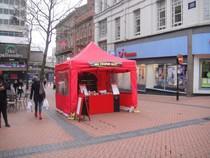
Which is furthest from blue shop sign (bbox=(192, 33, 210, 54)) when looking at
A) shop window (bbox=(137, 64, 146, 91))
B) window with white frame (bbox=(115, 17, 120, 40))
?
window with white frame (bbox=(115, 17, 120, 40))

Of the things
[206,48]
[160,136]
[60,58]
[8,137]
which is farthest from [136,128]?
[60,58]

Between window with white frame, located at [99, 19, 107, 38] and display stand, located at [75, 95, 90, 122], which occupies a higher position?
window with white frame, located at [99, 19, 107, 38]

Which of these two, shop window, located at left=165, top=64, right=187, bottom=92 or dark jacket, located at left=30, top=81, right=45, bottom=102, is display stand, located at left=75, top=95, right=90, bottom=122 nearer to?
dark jacket, located at left=30, top=81, right=45, bottom=102

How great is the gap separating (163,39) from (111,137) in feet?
61.9

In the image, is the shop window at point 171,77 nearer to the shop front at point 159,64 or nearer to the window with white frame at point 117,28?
the shop front at point 159,64

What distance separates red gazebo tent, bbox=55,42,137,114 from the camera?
13.4 meters

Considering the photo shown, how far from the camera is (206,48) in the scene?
23.0 metres

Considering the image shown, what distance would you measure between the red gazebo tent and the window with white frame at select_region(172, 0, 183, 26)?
37.5 feet

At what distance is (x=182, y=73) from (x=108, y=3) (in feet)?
52.3

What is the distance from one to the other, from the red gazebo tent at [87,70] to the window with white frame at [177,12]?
11.4 metres

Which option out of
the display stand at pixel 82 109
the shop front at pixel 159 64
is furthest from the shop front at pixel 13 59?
the display stand at pixel 82 109

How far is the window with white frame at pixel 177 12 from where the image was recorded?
84.0 feet

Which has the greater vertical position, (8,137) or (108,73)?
(108,73)

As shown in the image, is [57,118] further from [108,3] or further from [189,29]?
[108,3]
